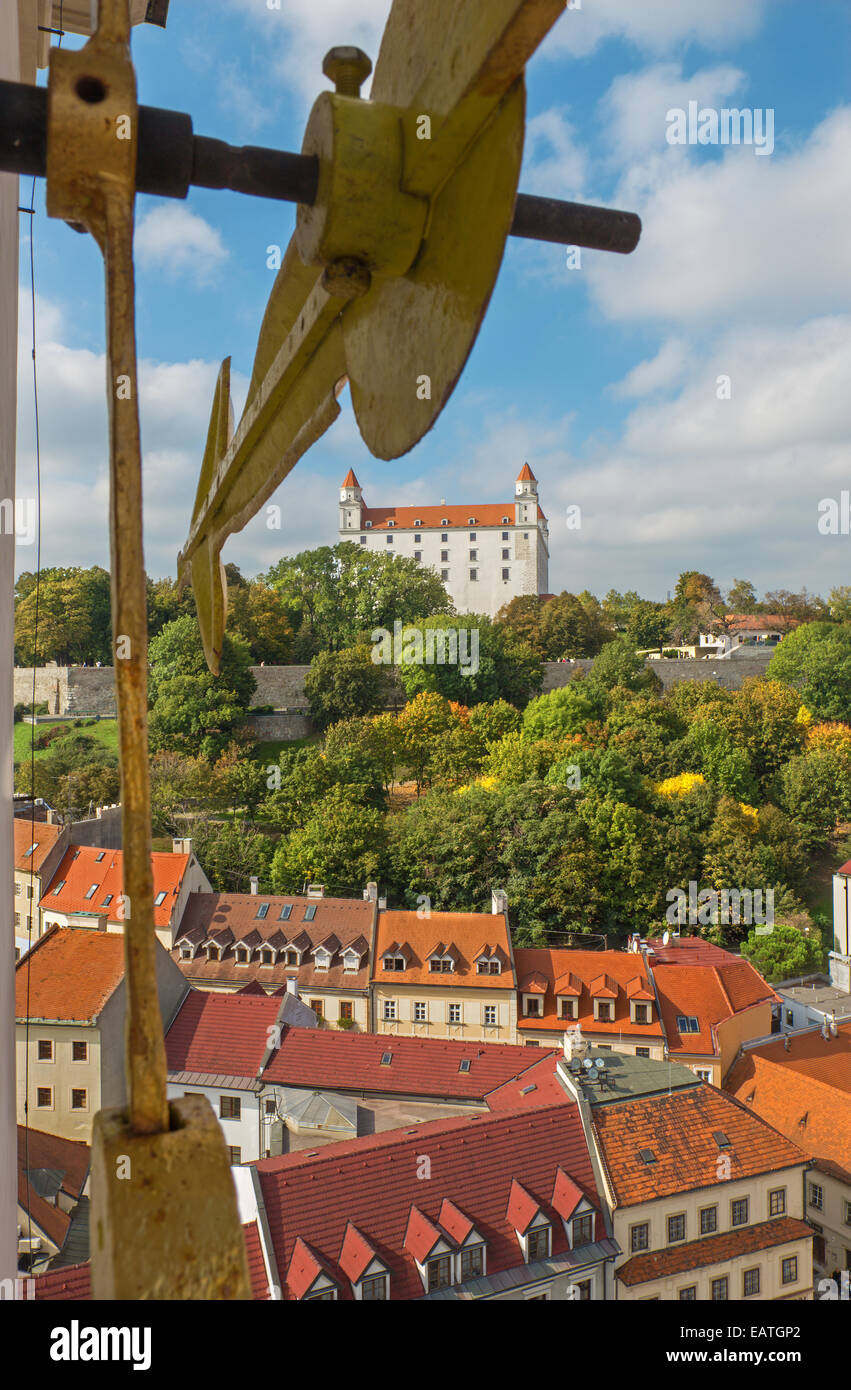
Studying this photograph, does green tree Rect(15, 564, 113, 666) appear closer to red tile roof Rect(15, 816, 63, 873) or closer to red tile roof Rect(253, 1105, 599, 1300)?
red tile roof Rect(15, 816, 63, 873)

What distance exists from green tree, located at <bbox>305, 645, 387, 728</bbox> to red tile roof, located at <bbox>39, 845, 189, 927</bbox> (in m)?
13.2

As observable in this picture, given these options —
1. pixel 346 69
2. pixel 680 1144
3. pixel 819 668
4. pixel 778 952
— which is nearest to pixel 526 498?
pixel 819 668

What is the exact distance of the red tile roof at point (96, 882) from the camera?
62.5ft

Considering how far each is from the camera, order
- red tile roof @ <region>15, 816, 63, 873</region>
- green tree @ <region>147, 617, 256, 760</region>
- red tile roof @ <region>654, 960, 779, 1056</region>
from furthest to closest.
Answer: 1. green tree @ <region>147, 617, 256, 760</region>
2. red tile roof @ <region>15, 816, 63, 873</region>
3. red tile roof @ <region>654, 960, 779, 1056</region>

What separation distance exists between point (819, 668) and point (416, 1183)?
31.1 metres

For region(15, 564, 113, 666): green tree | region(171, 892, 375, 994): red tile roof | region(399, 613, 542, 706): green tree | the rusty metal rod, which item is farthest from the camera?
region(399, 613, 542, 706): green tree

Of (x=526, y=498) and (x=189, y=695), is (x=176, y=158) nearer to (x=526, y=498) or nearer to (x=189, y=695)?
(x=189, y=695)

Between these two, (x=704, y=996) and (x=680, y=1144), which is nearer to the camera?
(x=680, y=1144)

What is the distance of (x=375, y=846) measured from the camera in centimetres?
2331

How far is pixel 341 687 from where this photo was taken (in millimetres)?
32938

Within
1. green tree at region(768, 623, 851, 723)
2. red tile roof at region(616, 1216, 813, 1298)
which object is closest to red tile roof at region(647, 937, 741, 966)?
red tile roof at region(616, 1216, 813, 1298)

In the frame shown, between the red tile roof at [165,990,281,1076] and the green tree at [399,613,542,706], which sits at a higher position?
the green tree at [399,613,542,706]

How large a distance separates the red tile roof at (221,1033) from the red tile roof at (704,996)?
7965mm

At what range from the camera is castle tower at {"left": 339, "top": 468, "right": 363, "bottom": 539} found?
52656 mm
